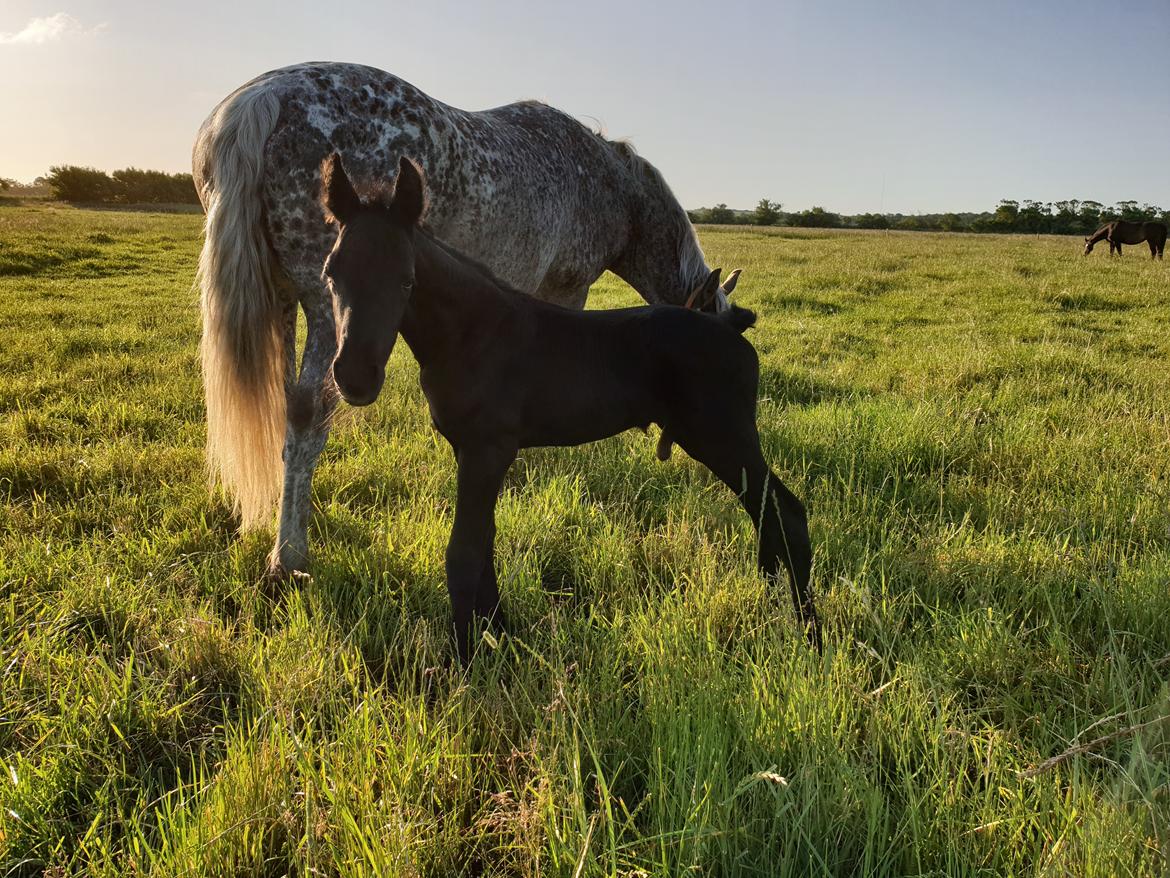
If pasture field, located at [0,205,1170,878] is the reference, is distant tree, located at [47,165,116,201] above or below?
above

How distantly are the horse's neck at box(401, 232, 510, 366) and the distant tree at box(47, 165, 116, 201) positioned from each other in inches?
2752

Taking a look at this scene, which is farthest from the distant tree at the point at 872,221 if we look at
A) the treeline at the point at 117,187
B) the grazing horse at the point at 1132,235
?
the treeline at the point at 117,187

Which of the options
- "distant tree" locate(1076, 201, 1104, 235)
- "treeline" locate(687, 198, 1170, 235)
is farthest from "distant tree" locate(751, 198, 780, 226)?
"distant tree" locate(1076, 201, 1104, 235)

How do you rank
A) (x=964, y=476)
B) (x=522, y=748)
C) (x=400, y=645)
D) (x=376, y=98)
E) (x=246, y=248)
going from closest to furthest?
1. (x=522, y=748)
2. (x=400, y=645)
3. (x=246, y=248)
4. (x=376, y=98)
5. (x=964, y=476)

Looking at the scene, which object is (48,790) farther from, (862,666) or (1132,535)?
(1132,535)

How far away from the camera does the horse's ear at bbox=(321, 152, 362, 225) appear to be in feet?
6.41

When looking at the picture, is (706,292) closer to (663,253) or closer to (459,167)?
(663,253)

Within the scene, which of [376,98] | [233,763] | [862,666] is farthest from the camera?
[376,98]

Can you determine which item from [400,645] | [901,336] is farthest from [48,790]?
[901,336]

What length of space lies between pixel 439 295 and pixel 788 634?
1586 millimetres

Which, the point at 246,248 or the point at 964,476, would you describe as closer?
the point at 246,248

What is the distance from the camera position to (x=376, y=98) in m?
3.40

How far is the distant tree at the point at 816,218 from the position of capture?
6344 cm

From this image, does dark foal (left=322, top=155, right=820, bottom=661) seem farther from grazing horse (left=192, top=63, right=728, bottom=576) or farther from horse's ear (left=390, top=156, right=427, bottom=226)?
grazing horse (left=192, top=63, right=728, bottom=576)
